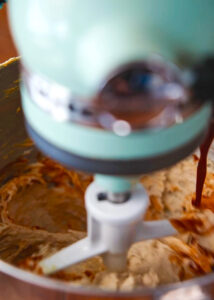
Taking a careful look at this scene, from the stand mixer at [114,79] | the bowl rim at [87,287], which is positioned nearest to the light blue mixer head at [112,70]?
the stand mixer at [114,79]

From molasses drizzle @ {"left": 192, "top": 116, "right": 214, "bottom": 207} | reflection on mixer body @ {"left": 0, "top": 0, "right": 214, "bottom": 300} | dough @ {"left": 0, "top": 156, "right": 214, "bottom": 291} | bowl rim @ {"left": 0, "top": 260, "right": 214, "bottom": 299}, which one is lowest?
dough @ {"left": 0, "top": 156, "right": 214, "bottom": 291}

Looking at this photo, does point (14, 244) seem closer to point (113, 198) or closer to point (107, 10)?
point (113, 198)

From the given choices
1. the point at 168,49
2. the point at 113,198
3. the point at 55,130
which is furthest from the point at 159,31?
the point at 113,198

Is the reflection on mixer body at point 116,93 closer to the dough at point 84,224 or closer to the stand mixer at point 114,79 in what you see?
the stand mixer at point 114,79

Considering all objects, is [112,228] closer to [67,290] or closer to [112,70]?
[67,290]

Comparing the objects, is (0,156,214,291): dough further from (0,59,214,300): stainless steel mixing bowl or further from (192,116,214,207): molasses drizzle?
(0,59,214,300): stainless steel mixing bowl

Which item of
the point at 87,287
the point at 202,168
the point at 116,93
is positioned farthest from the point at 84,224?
the point at 116,93

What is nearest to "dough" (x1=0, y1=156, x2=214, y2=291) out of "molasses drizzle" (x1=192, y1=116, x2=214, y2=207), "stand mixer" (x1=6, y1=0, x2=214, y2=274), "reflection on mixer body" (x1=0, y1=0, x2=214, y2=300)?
"molasses drizzle" (x1=192, y1=116, x2=214, y2=207)
